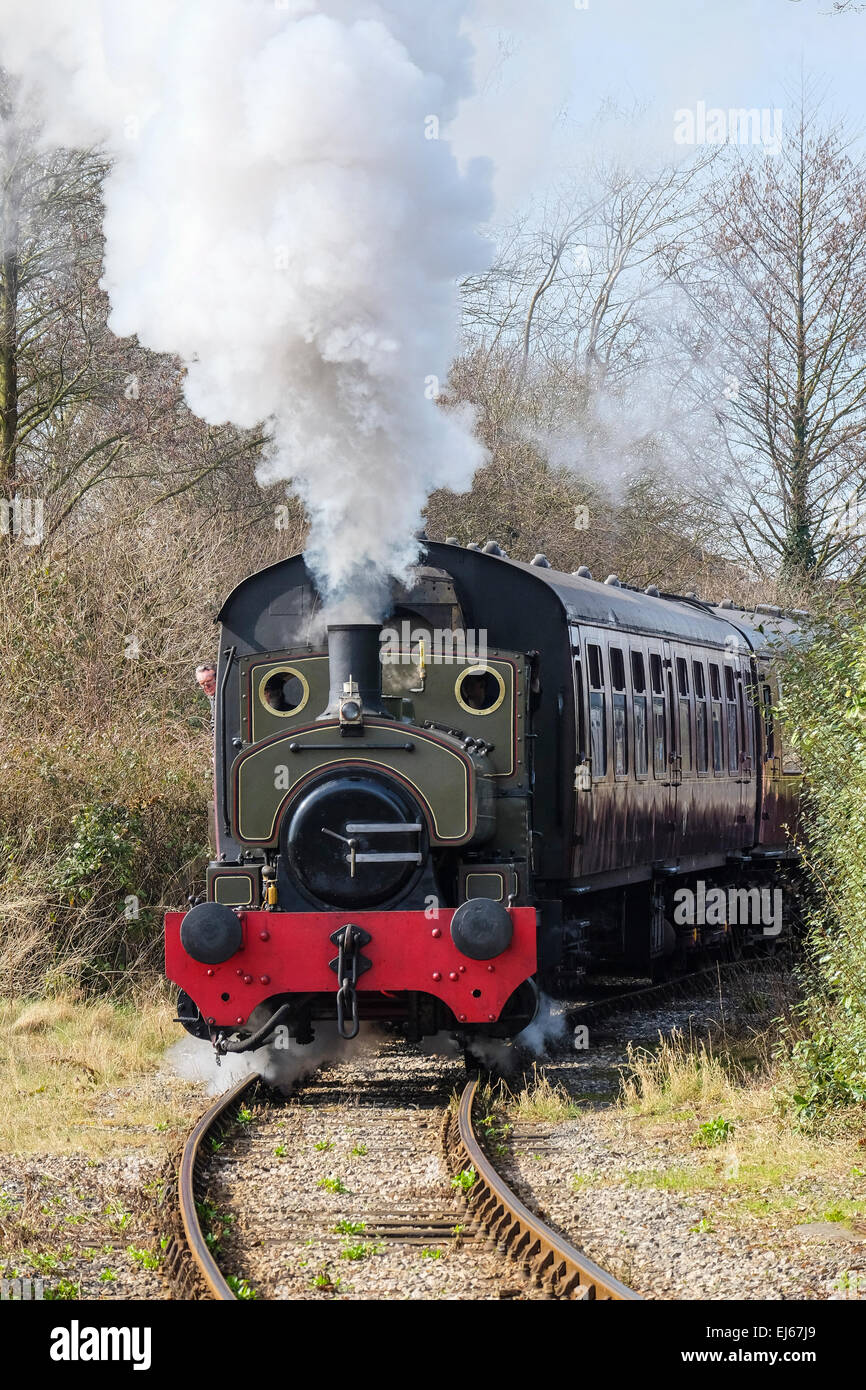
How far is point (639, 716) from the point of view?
1198 cm

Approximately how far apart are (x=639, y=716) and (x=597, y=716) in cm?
129

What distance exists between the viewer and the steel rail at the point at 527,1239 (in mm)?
5355

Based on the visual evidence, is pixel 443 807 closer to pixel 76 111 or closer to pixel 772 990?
pixel 76 111

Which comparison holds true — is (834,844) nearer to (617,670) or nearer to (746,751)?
(617,670)

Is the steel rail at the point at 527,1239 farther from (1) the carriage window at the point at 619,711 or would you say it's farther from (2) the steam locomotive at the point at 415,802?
(1) the carriage window at the point at 619,711

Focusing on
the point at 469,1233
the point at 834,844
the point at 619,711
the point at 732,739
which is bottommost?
the point at 469,1233

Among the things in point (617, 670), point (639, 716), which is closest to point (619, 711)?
point (617, 670)

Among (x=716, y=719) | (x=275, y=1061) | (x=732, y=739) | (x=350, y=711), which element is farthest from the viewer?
(x=732, y=739)

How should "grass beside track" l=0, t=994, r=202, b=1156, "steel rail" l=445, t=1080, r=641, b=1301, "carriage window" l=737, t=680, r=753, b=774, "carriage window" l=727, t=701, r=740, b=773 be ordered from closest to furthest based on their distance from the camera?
1. "steel rail" l=445, t=1080, r=641, b=1301
2. "grass beside track" l=0, t=994, r=202, b=1156
3. "carriage window" l=727, t=701, r=740, b=773
4. "carriage window" l=737, t=680, r=753, b=774

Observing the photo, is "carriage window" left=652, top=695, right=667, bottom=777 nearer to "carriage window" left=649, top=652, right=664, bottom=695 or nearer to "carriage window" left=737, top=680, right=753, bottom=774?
"carriage window" left=649, top=652, right=664, bottom=695

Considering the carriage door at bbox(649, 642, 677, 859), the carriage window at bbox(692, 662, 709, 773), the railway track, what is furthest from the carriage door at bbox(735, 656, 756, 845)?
the railway track

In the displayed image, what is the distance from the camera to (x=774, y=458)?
25594 mm

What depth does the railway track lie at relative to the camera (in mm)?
5434

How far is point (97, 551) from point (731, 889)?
783 cm
